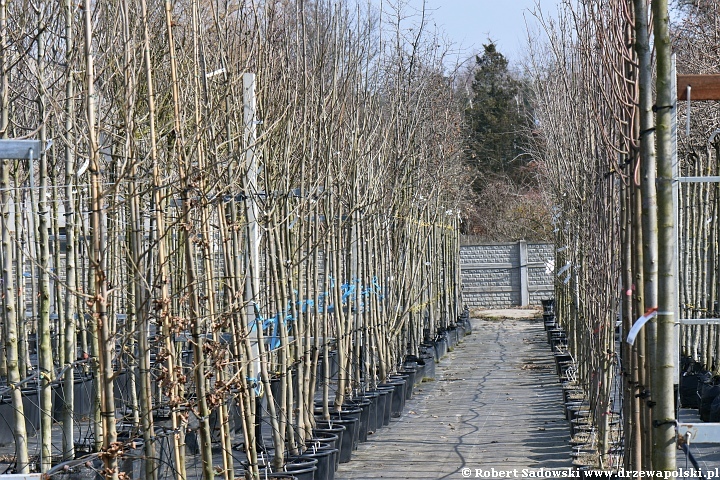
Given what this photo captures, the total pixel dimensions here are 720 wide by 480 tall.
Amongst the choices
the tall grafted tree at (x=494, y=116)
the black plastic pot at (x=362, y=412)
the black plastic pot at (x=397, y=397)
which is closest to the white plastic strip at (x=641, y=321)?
the black plastic pot at (x=362, y=412)

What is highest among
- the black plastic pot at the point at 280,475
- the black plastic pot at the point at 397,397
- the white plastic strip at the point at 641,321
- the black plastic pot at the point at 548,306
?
the white plastic strip at the point at 641,321

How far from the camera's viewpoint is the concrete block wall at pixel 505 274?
23.2 metres

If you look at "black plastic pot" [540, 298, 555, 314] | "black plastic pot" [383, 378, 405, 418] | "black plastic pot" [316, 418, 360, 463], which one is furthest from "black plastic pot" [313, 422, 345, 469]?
"black plastic pot" [540, 298, 555, 314]

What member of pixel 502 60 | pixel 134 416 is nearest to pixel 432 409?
pixel 134 416

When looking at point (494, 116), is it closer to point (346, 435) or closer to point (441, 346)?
point (441, 346)

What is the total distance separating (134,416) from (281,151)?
2.31m

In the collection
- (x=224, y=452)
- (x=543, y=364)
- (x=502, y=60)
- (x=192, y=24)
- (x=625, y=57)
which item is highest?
(x=502, y=60)

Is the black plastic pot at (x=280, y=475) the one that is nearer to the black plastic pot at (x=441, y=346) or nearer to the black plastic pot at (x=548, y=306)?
the black plastic pot at (x=441, y=346)

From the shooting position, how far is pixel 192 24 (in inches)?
157

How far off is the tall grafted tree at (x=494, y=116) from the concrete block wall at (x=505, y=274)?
9942mm

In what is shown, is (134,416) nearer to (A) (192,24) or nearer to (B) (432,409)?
(A) (192,24)

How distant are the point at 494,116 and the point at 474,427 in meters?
29.5

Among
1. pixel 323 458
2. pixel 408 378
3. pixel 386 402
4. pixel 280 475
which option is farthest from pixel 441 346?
pixel 280 475

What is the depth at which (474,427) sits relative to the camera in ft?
26.6
